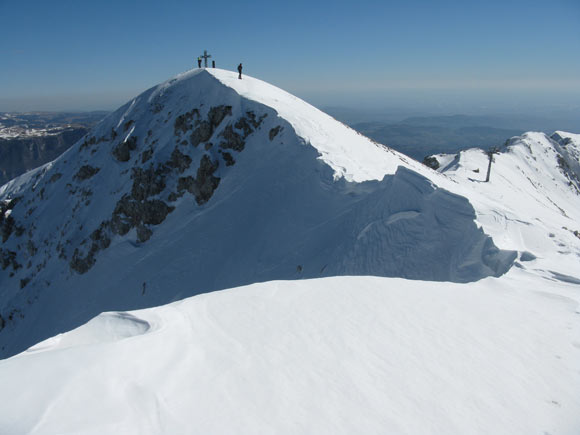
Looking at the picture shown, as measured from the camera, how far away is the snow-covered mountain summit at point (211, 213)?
13.3 m

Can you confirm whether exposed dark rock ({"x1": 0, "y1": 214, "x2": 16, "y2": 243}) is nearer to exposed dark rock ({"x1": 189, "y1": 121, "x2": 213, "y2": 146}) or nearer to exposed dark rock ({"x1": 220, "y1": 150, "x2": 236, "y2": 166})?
exposed dark rock ({"x1": 189, "y1": 121, "x2": 213, "y2": 146})

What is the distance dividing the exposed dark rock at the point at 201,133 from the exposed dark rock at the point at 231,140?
1901mm

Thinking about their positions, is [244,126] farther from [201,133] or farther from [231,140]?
[201,133]

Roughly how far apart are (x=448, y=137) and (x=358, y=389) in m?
226

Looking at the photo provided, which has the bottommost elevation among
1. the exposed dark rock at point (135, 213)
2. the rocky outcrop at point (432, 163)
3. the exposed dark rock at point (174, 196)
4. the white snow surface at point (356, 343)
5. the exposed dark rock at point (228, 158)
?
the exposed dark rock at point (135, 213)

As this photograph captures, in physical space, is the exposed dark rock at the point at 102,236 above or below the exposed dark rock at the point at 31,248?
above

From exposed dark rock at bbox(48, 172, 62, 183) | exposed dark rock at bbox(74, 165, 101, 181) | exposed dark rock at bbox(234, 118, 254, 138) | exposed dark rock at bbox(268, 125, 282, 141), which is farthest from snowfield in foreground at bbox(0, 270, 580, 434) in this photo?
exposed dark rock at bbox(48, 172, 62, 183)

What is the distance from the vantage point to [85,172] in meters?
32.4

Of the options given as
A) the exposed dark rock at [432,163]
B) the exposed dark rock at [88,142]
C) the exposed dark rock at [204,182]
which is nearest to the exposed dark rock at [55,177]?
the exposed dark rock at [88,142]

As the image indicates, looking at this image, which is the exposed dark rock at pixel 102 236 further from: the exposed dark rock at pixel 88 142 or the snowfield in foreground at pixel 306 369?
the snowfield in foreground at pixel 306 369

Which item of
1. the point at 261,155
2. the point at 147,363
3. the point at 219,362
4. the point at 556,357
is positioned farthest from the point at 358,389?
the point at 261,155

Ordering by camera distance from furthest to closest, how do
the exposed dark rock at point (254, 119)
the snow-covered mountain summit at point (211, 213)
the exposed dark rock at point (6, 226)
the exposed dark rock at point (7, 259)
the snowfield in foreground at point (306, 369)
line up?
1. the exposed dark rock at point (6, 226)
2. the exposed dark rock at point (7, 259)
3. the exposed dark rock at point (254, 119)
4. the snow-covered mountain summit at point (211, 213)
5. the snowfield in foreground at point (306, 369)

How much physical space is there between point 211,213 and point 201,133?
8.19 meters

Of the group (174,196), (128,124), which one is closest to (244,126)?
(174,196)
